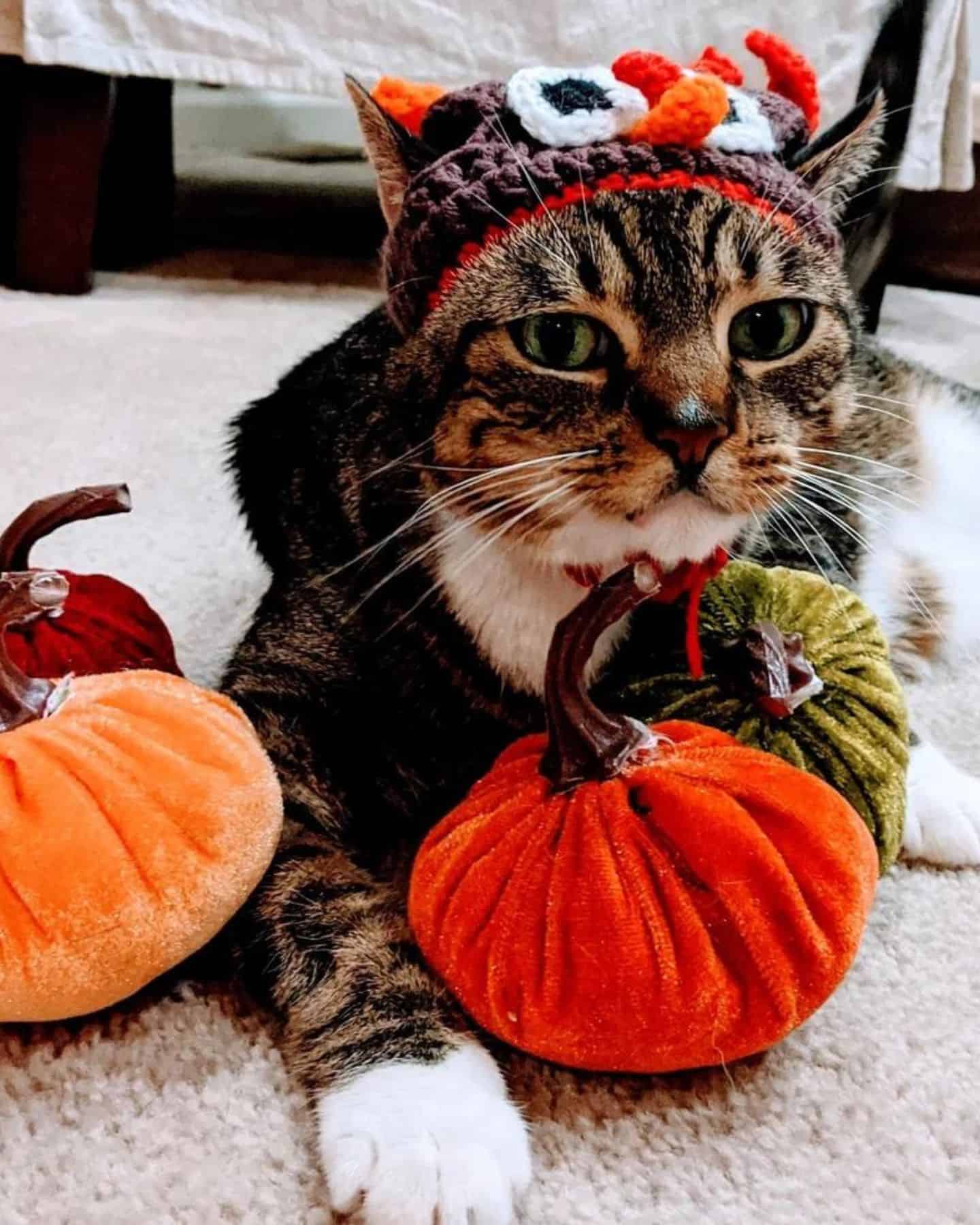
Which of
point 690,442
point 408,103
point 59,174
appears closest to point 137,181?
point 59,174

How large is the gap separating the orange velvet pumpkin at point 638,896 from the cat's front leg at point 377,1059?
0.03 m

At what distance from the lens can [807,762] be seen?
0.76 meters

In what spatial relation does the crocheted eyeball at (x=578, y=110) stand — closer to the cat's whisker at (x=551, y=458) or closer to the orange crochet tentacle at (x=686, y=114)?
the orange crochet tentacle at (x=686, y=114)

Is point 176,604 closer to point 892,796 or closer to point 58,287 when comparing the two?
point 892,796

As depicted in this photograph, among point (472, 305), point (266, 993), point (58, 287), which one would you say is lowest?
point (58, 287)

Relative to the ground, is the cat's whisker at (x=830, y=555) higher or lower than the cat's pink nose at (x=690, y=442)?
lower

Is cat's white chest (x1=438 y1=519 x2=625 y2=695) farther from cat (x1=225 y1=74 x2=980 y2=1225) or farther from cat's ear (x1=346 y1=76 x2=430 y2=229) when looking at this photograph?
cat's ear (x1=346 y1=76 x2=430 y2=229)

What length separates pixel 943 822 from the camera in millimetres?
893

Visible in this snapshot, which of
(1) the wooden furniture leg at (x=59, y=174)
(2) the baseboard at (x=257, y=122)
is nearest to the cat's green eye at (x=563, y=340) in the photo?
(1) the wooden furniture leg at (x=59, y=174)

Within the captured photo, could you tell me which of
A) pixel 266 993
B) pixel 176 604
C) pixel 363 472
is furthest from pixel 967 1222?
pixel 176 604

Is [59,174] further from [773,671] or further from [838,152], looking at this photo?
[773,671]

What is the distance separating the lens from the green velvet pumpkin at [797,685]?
2.52 ft

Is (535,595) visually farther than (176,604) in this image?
No

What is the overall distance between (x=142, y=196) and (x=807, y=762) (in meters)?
2.47
